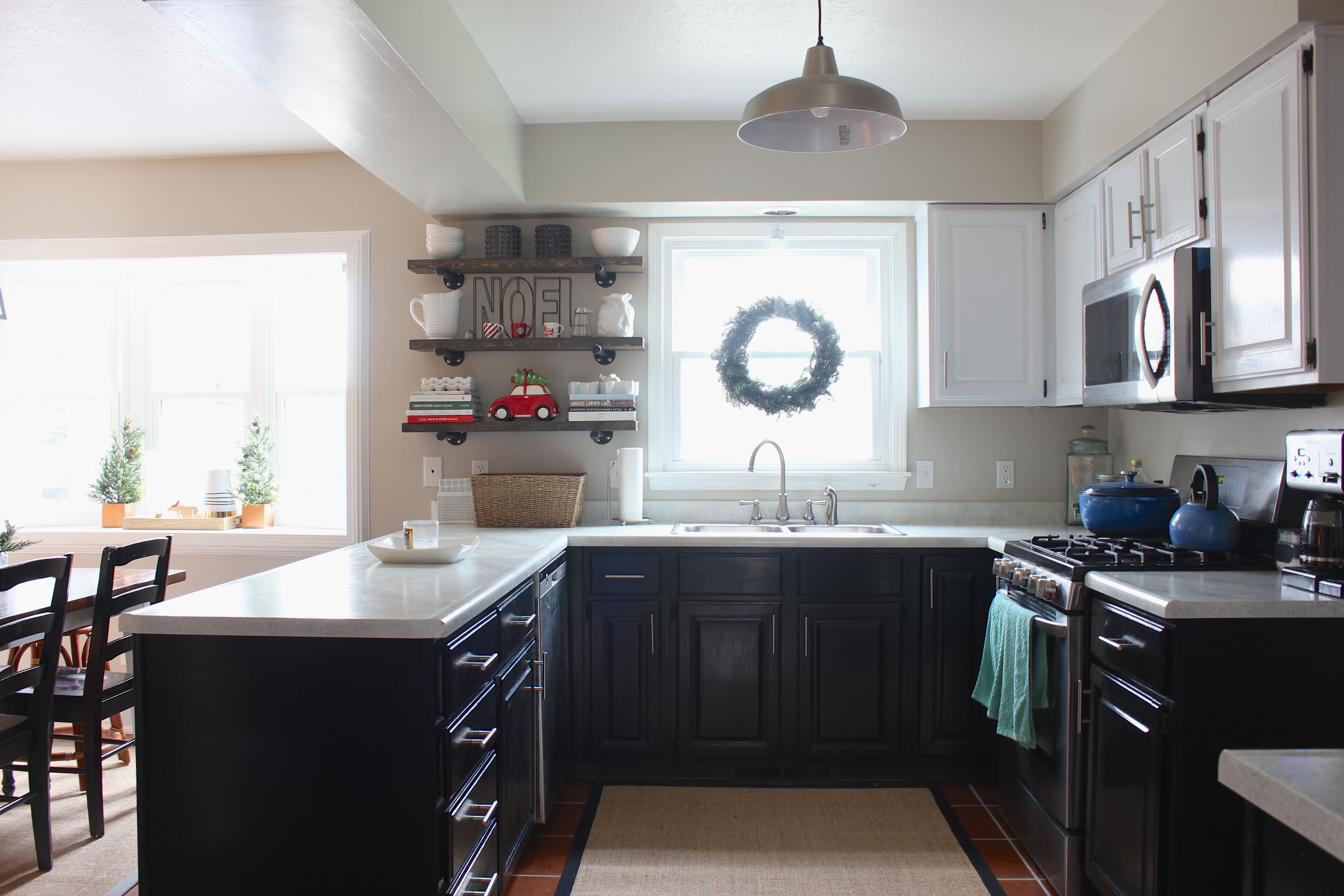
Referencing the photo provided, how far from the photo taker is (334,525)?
3.90m

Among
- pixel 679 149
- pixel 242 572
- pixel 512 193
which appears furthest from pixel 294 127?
pixel 242 572

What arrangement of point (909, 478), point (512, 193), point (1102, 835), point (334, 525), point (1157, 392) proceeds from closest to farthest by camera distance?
1. point (1102, 835)
2. point (1157, 392)
3. point (512, 193)
4. point (909, 478)
5. point (334, 525)

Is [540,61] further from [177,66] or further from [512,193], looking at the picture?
[177,66]

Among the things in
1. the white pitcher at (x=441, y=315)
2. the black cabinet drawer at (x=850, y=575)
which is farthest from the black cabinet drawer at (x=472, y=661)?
the white pitcher at (x=441, y=315)

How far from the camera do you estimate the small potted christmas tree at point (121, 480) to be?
3803mm

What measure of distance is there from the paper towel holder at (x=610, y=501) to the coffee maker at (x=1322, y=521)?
2.17 m

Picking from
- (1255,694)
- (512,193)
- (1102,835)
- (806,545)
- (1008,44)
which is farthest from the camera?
(512,193)

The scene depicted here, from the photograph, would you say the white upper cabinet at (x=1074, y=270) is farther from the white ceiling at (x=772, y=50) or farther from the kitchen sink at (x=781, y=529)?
the kitchen sink at (x=781, y=529)

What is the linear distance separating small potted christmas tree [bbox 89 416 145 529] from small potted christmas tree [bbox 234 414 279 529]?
0.46 meters

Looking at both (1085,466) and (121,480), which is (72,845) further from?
(1085,466)

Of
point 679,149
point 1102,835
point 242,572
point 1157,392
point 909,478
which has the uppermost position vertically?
point 679,149

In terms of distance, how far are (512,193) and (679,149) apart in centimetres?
72

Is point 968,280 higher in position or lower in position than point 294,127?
lower

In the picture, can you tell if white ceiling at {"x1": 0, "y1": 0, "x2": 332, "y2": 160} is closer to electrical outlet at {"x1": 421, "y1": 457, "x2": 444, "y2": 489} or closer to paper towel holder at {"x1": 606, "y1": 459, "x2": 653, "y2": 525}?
electrical outlet at {"x1": 421, "y1": 457, "x2": 444, "y2": 489}
